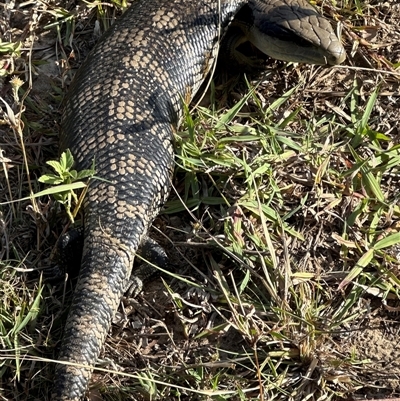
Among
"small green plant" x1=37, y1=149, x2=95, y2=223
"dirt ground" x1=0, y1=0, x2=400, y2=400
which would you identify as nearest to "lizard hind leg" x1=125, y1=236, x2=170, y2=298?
"dirt ground" x1=0, y1=0, x2=400, y2=400

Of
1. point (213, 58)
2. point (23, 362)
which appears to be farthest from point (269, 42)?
point (23, 362)

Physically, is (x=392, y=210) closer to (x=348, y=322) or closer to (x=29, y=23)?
(x=348, y=322)

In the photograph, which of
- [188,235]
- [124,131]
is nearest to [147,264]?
[188,235]

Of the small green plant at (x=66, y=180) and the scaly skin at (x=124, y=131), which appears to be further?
the small green plant at (x=66, y=180)

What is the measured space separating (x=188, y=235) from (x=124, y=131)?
0.69 metres

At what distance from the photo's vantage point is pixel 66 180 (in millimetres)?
3965

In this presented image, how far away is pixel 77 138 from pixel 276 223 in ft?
4.01

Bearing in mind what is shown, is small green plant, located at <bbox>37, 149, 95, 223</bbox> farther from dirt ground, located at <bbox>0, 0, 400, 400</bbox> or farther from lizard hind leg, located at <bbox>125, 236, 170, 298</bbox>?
lizard hind leg, located at <bbox>125, 236, 170, 298</bbox>

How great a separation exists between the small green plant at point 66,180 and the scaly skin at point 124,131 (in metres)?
0.09

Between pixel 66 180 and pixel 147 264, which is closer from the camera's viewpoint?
pixel 66 180

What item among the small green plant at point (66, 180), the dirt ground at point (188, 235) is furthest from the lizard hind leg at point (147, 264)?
the small green plant at point (66, 180)

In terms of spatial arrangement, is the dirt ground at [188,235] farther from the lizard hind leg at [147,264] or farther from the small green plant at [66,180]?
the small green plant at [66,180]

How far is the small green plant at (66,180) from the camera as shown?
12.8 feet

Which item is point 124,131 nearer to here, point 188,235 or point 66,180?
point 66,180
